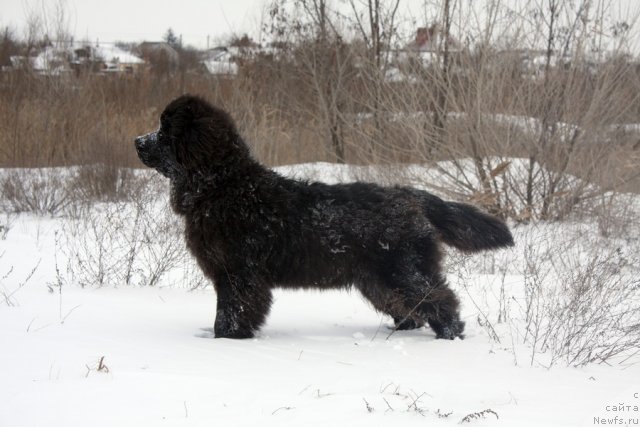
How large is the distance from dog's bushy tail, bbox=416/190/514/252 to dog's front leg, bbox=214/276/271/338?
158cm

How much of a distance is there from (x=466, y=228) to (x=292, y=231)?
146cm

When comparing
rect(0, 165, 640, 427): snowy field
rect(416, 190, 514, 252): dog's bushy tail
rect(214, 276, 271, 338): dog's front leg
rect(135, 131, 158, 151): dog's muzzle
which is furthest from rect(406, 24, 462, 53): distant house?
rect(214, 276, 271, 338): dog's front leg

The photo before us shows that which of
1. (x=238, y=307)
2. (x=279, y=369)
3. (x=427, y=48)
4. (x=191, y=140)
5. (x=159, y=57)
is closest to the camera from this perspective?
(x=279, y=369)

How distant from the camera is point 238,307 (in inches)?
209

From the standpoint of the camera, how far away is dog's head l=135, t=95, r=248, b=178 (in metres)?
5.42

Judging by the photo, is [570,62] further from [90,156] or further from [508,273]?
[90,156]

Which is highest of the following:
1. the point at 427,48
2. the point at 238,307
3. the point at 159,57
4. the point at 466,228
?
the point at 159,57

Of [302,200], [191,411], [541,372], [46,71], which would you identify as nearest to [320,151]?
[46,71]

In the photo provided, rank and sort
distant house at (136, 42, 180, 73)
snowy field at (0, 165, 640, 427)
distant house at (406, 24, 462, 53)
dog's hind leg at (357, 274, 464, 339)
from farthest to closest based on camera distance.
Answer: distant house at (136, 42, 180, 73), distant house at (406, 24, 462, 53), dog's hind leg at (357, 274, 464, 339), snowy field at (0, 165, 640, 427)

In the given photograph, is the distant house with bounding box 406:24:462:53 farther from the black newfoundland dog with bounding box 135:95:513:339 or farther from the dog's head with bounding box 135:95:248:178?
the dog's head with bounding box 135:95:248:178

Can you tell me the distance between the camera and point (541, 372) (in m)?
4.62

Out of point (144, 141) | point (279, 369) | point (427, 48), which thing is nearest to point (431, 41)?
point (427, 48)

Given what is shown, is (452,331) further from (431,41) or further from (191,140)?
(431,41)

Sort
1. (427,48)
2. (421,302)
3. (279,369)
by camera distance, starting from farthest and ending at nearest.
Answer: (427,48) < (421,302) < (279,369)
